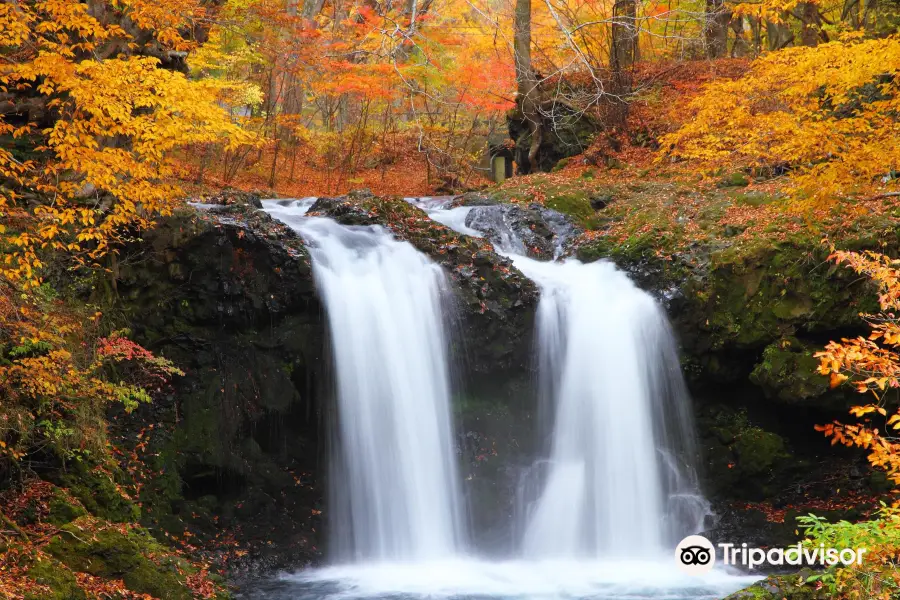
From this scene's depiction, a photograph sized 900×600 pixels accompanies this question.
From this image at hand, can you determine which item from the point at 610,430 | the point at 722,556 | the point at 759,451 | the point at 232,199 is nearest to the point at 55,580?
the point at 232,199

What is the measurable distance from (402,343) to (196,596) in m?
4.45

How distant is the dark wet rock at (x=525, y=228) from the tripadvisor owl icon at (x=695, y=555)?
527 centimetres

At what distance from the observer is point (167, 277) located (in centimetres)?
952

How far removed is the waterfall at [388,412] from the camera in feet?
32.2

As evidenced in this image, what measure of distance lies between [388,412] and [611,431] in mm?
3258

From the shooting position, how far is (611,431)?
1071 centimetres

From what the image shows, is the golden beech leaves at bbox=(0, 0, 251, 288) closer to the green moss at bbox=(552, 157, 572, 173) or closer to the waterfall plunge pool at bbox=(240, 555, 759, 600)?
the waterfall plunge pool at bbox=(240, 555, 759, 600)

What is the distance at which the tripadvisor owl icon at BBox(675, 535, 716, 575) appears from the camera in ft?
30.9

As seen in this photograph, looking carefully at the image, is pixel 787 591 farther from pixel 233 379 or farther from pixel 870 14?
pixel 870 14

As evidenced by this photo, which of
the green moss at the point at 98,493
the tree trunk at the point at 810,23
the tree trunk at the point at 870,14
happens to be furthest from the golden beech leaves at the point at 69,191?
the tree trunk at the point at 810,23

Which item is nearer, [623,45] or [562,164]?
[562,164]

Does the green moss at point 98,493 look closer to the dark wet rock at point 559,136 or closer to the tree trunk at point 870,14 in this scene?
the dark wet rock at point 559,136

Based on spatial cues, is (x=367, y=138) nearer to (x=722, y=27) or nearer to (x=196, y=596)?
(x=722, y=27)

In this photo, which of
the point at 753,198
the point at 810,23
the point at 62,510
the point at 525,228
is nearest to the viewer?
the point at 62,510
